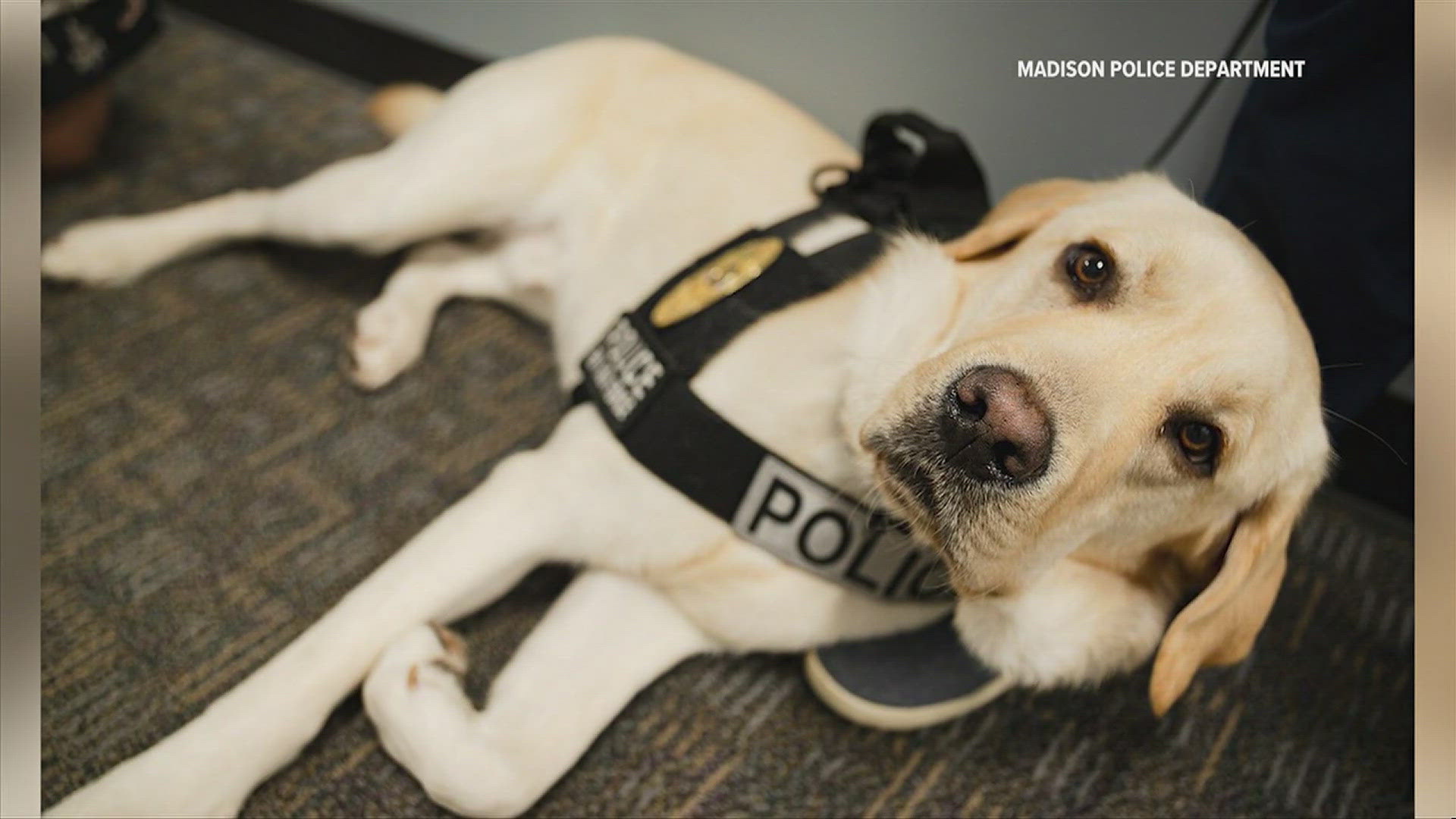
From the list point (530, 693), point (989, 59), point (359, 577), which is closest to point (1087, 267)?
point (989, 59)

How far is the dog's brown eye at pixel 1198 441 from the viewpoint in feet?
3.87

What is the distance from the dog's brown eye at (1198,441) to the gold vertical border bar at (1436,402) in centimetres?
37

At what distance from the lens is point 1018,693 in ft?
5.60

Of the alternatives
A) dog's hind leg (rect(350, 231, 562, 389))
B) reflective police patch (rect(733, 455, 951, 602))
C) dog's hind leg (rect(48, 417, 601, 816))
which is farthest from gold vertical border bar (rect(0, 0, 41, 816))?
dog's hind leg (rect(350, 231, 562, 389))

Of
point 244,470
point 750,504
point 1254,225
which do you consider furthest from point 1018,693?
point 244,470

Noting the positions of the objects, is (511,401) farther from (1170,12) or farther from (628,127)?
(1170,12)

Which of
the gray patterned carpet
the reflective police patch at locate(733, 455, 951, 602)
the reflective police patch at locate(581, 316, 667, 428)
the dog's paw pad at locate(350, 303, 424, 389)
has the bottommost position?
the gray patterned carpet

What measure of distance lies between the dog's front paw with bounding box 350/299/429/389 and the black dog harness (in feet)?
1.87

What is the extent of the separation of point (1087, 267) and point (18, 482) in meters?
1.22

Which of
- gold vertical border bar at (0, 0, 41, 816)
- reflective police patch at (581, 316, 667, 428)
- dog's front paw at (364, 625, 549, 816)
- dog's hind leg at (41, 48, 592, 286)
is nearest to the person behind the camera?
gold vertical border bar at (0, 0, 41, 816)

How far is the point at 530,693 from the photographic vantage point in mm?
1452

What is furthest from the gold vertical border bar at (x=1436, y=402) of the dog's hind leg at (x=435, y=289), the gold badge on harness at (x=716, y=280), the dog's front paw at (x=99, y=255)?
the dog's front paw at (x=99, y=255)

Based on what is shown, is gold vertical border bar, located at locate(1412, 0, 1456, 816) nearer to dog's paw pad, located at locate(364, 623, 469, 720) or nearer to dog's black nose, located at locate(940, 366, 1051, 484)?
dog's black nose, located at locate(940, 366, 1051, 484)

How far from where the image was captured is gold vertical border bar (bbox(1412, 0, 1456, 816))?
1.27 metres
